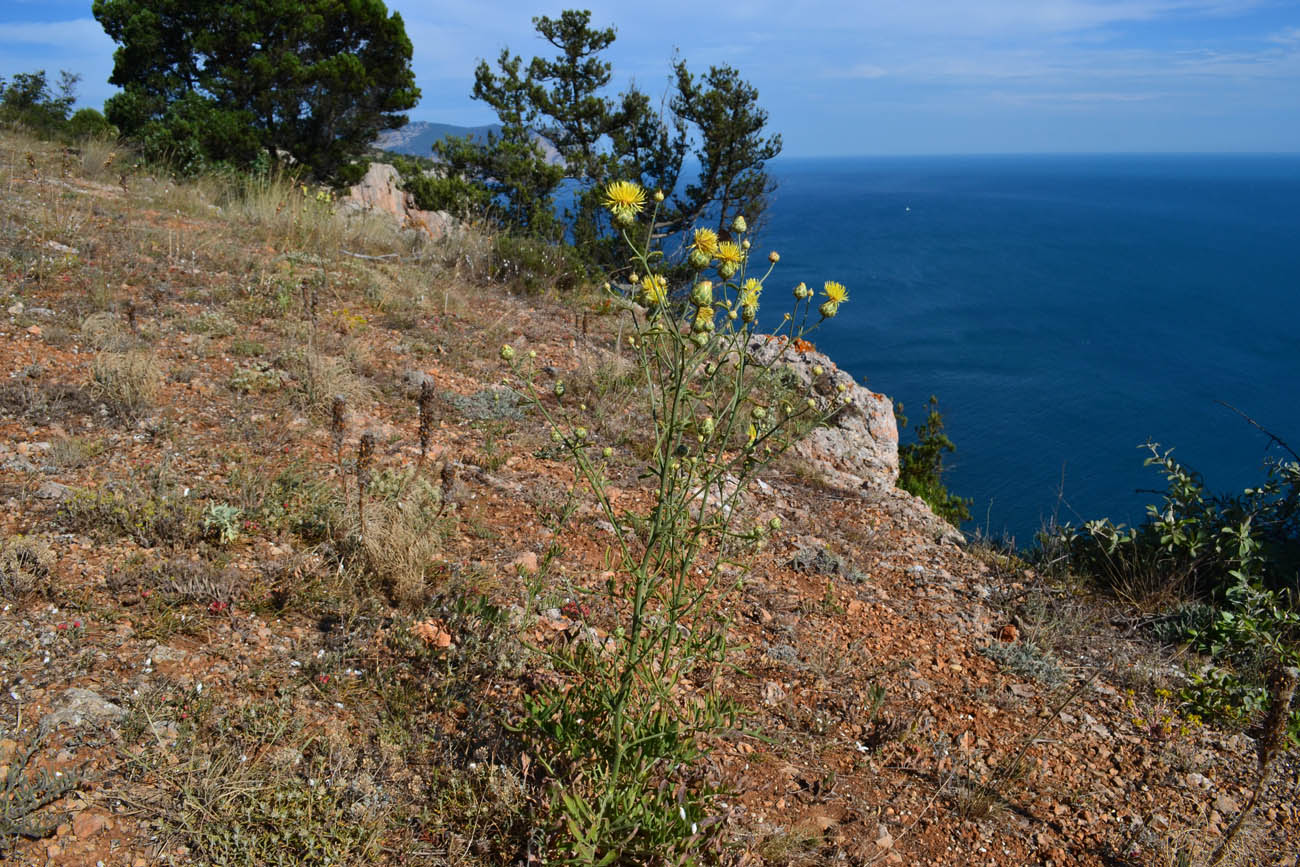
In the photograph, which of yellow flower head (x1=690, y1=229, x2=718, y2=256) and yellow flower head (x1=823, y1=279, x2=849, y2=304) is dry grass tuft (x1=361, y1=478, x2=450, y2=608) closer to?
yellow flower head (x1=690, y1=229, x2=718, y2=256)

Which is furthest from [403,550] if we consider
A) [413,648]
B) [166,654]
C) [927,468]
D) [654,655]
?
[927,468]

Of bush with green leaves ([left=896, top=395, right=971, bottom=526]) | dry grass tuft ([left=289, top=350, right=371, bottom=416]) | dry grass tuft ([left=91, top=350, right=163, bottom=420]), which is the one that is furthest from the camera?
bush with green leaves ([left=896, top=395, right=971, bottom=526])

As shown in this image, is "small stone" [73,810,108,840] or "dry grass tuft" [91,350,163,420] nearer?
"small stone" [73,810,108,840]

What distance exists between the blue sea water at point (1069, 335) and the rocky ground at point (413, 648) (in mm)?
1243

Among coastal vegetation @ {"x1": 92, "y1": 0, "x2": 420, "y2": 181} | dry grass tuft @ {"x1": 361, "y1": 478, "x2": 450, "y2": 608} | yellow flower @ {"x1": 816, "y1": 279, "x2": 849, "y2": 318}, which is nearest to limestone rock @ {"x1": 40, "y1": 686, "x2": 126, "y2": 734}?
dry grass tuft @ {"x1": 361, "y1": 478, "x2": 450, "y2": 608}

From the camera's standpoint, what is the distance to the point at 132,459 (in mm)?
3445

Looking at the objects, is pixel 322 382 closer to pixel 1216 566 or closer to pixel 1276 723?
pixel 1276 723

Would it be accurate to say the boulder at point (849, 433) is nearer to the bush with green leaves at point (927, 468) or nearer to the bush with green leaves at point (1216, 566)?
the bush with green leaves at point (1216, 566)

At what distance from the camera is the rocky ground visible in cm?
196

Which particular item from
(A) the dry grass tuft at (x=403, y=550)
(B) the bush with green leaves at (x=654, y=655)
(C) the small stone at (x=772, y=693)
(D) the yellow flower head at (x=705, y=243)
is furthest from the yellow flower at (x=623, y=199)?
(C) the small stone at (x=772, y=693)

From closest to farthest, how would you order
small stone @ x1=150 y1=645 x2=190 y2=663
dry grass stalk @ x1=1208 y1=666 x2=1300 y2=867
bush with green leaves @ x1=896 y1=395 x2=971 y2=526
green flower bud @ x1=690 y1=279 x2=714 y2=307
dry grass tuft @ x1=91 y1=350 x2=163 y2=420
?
green flower bud @ x1=690 y1=279 x2=714 y2=307 < dry grass stalk @ x1=1208 y1=666 x2=1300 y2=867 < small stone @ x1=150 y1=645 x2=190 y2=663 < dry grass tuft @ x1=91 y1=350 x2=163 y2=420 < bush with green leaves @ x1=896 y1=395 x2=971 y2=526

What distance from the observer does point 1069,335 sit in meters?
46.3

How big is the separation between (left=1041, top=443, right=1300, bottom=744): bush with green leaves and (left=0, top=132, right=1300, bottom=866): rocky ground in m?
0.27

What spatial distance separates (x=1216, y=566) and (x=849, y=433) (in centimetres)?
334
